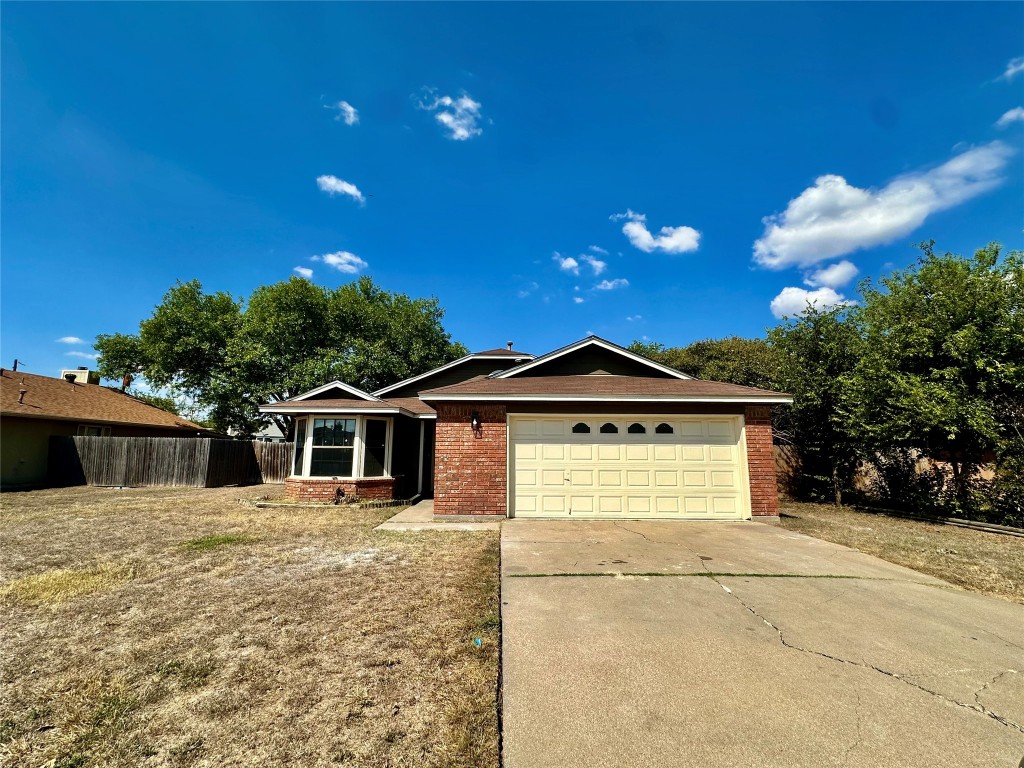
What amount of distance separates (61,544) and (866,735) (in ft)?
31.8

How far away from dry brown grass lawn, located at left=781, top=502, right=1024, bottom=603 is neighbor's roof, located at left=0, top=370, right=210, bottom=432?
77.7ft

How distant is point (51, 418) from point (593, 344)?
19.9m

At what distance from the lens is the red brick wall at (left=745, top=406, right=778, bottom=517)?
8.83 meters

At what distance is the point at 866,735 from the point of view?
235cm

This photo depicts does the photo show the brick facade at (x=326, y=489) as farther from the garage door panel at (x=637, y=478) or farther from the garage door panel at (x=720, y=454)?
the garage door panel at (x=720, y=454)

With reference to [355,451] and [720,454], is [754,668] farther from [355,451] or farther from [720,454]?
[355,451]

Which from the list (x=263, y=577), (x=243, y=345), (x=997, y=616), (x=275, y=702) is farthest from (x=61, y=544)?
(x=243, y=345)

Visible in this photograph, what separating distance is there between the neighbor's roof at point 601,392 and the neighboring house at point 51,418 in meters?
16.7

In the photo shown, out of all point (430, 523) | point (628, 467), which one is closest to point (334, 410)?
point (430, 523)

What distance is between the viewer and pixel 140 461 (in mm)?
16109

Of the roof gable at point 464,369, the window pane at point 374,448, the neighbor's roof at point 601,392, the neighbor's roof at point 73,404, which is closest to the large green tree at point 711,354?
the roof gable at point 464,369

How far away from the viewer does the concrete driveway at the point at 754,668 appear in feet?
7.45

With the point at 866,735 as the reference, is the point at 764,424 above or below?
above

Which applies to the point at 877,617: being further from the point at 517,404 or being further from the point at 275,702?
the point at 517,404
